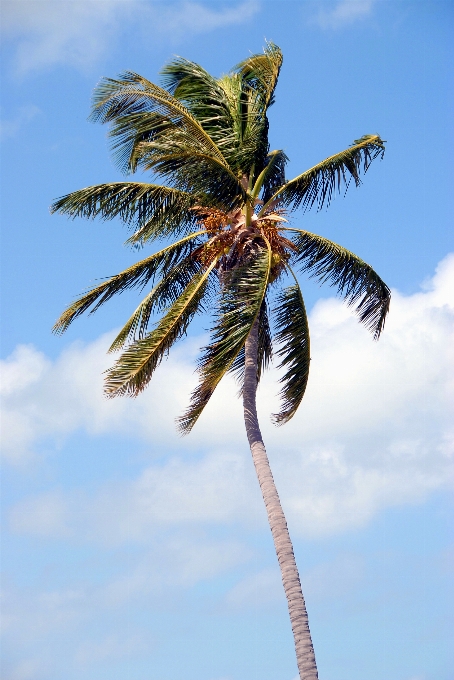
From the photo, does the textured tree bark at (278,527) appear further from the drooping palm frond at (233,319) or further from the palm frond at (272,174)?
the palm frond at (272,174)

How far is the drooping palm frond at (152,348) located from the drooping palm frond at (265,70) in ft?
14.2

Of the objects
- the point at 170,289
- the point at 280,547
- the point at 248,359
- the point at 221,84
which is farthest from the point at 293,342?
the point at 221,84

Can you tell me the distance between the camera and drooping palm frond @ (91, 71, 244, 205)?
2091 cm

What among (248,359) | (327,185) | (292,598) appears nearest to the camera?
(292,598)

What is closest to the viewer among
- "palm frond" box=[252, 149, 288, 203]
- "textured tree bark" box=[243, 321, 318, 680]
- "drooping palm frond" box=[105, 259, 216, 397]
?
"textured tree bark" box=[243, 321, 318, 680]

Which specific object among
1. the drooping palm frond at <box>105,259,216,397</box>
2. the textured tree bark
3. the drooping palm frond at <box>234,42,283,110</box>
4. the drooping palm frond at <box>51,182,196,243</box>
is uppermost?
the drooping palm frond at <box>234,42,283,110</box>

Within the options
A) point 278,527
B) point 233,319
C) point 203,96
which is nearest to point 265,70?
point 203,96

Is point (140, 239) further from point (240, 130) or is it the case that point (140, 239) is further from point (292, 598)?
point (292, 598)

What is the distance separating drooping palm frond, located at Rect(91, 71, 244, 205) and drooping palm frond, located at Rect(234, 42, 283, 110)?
187 cm

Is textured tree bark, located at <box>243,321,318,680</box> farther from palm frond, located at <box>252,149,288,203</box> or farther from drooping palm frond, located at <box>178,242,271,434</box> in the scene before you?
palm frond, located at <box>252,149,288,203</box>

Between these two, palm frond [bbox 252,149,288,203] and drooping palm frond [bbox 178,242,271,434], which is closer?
drooping palm frond [bbox 178,242,271,434]

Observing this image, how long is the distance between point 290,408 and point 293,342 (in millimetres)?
1495

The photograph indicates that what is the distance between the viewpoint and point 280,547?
19.2m

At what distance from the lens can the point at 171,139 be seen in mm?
21094
